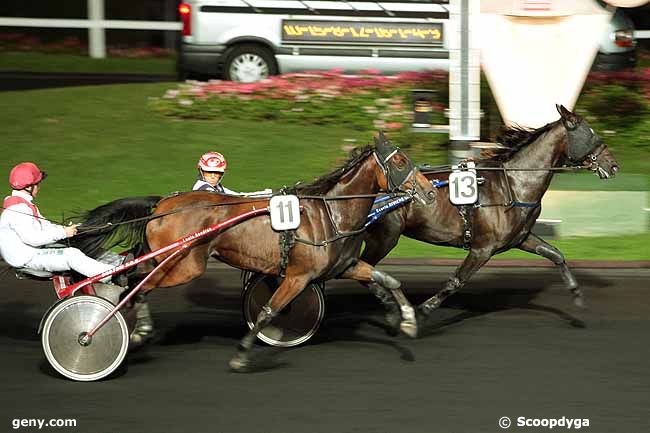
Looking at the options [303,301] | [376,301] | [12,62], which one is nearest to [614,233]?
[376,301]

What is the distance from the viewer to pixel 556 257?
8648 millimetres

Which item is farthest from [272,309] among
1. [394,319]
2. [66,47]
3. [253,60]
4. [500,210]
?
[66,47]

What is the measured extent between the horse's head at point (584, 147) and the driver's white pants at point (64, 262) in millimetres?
3665

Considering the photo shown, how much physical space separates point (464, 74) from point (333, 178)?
3855mm

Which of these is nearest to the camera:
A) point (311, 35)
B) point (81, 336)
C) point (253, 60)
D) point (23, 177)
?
point (81, 336)

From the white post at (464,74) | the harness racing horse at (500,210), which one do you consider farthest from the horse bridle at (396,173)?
the white post at (464,74)

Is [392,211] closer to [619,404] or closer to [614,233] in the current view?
[619,404]

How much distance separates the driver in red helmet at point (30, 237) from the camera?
23.8 feet

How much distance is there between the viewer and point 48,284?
9977 millimetres

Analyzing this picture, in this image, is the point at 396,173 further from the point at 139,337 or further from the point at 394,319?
the point at 139,337

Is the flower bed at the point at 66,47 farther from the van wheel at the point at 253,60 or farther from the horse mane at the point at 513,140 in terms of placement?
the horse mane at the point at 513,140

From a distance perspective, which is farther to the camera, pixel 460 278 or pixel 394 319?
pixel 460 278

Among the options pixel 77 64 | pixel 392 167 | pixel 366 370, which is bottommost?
pixel 366 370

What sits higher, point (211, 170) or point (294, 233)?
Result: point (211, 170)
